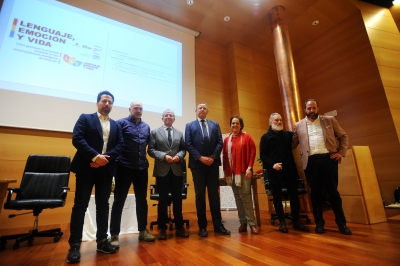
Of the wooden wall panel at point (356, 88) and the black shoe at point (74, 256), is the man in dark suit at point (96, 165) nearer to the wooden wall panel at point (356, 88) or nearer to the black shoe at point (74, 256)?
the black shoe at point (74, 256)

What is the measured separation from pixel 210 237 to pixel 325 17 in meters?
5.55

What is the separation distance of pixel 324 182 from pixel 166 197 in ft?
5.49

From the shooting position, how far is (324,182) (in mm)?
2195

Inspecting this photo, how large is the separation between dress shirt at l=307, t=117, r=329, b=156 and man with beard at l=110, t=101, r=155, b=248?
5.89 feet

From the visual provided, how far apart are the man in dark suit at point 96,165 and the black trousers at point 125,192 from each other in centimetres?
16

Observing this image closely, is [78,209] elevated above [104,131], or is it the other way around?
[104,131]

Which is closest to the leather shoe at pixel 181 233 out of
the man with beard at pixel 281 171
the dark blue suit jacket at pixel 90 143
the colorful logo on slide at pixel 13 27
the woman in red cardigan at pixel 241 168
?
the woman in red cardigan at pixel 241 168

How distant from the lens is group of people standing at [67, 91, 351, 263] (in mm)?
1835

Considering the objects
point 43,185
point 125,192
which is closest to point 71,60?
point 43,185

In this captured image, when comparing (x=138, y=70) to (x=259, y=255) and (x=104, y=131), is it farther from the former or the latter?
(x=259, y=255)

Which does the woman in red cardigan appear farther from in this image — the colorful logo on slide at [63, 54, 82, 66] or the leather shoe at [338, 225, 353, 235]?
the colorful logo on slide at [63, 54, 82, 66]

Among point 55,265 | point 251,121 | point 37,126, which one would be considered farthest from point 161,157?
point 251,121

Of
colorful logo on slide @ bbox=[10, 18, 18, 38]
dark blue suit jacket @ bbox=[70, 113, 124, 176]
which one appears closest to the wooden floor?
dark blue suit jacket @ bbox=[70, 113, 124, 176]

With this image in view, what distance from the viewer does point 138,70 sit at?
396 cm
